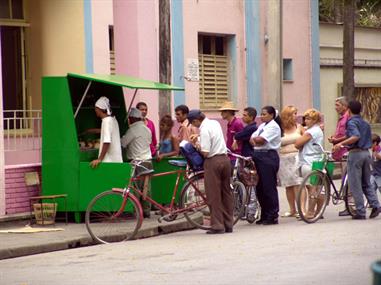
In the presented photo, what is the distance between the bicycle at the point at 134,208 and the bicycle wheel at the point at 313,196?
163 cm

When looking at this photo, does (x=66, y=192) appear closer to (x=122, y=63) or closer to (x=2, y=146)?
(x=2, y=146)

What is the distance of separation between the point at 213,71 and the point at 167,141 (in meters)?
7.56

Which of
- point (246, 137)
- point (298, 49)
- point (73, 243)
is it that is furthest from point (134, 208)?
point (298, 49)

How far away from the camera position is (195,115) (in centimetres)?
1338

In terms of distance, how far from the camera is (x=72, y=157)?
14523 mm

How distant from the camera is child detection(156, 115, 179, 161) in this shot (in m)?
15.7

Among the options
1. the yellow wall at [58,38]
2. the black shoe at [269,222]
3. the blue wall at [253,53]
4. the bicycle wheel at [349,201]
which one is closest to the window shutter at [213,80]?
the blue wall at [253,53]

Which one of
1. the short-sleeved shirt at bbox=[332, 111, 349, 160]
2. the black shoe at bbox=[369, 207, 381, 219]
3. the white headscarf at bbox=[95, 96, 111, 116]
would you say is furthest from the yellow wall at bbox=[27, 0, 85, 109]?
the black shoe at bbox=[369, 207, 381, 219]

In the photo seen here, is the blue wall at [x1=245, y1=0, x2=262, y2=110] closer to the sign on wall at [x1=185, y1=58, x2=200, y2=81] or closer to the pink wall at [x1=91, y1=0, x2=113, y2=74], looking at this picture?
the sign on wall at [x1=185, y1=58, x2=200, y2=81]

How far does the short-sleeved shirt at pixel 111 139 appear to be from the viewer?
14.3m

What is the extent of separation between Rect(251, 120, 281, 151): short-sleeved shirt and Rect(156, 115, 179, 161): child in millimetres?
1617

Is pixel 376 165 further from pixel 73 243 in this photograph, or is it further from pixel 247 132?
pixel 73 243

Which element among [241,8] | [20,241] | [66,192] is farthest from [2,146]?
[241,8]

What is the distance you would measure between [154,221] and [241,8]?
9.90 m
